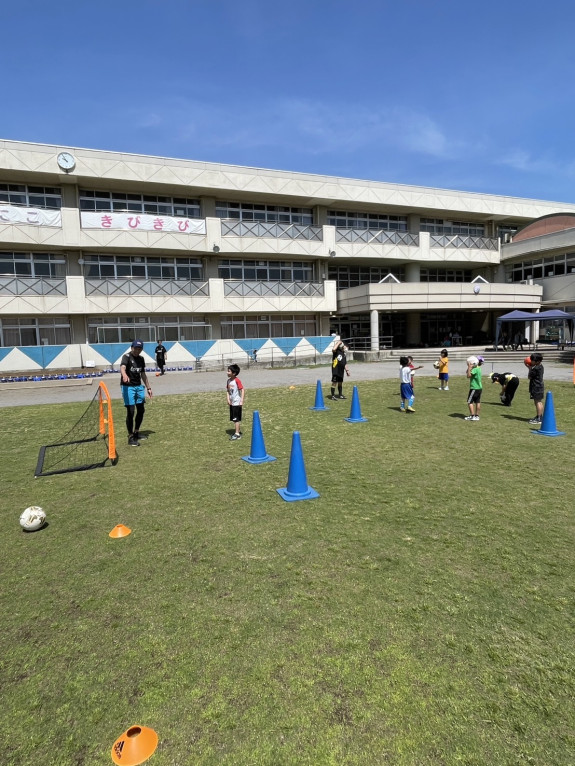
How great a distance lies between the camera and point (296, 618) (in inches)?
123

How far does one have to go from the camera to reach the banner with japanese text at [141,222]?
27.2 m

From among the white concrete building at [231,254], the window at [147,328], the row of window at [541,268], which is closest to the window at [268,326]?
the white concrete building at [231,254]

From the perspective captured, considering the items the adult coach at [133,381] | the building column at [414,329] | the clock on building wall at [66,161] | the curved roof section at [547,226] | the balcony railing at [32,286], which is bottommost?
the adult coach at [133,381]

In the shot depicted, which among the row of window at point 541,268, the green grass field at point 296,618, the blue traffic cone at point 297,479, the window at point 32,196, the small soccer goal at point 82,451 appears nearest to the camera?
the green grass field at point 296,618

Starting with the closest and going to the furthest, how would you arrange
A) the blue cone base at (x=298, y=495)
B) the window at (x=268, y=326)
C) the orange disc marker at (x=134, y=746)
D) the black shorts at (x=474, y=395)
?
the orange disc marker at (x=134, y=746) < the blue cone base at (x=298, y=495) < the black shorts at (x=474, y=395) < the window at (x=268, y=326)

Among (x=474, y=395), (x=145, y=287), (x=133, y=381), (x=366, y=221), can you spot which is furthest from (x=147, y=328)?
(x=474, y=395)

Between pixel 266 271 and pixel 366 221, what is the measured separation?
386 inches

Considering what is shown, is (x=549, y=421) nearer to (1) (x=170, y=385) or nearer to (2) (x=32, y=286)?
(1) (x=170, y=385)

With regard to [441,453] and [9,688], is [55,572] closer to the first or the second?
[9,688]

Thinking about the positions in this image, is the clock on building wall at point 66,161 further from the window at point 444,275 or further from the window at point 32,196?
the window at point 444,275

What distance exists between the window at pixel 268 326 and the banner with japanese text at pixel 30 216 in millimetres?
11766

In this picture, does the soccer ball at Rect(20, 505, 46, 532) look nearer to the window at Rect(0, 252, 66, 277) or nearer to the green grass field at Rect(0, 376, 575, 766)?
the green grass field at Rect(0, 376, 575, 766)

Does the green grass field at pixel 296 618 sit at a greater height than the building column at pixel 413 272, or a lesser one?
lesser

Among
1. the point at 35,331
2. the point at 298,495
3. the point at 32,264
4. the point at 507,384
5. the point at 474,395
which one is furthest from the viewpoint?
the point at 35,331
